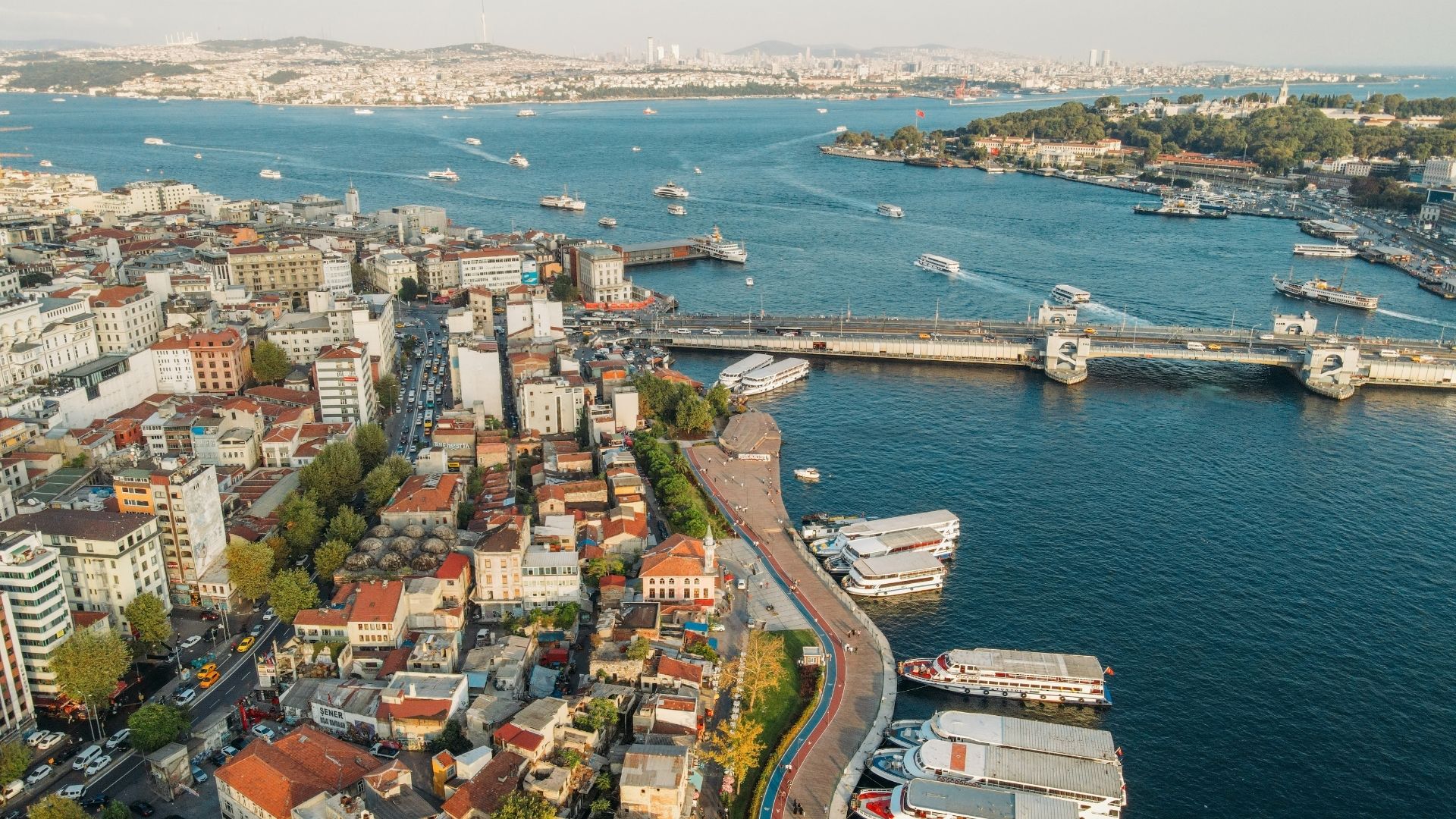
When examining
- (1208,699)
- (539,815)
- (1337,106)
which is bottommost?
(1208,699)

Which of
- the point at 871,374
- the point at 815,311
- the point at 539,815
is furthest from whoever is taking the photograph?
the point at 815,311

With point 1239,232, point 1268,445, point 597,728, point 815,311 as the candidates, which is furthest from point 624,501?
point 1239,232

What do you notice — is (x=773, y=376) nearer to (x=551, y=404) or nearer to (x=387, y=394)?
(x=551, y=404)

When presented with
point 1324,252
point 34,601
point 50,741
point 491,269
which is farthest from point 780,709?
point 1324,252

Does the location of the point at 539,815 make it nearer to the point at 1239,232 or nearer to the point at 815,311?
the point at 815,311

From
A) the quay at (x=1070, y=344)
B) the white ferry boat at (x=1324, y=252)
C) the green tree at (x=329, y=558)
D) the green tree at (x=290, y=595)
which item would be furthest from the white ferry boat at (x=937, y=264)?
the green tree at (x=290, y=595)

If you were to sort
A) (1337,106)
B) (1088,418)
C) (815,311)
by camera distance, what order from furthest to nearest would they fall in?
1. (1337,106)
2. (815,311)
3. (1088,418)

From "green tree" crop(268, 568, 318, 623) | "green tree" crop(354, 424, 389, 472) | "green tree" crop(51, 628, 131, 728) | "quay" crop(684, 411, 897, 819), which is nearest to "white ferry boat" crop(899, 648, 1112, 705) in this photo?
"quay" crop(684, 411, 897, 819)
